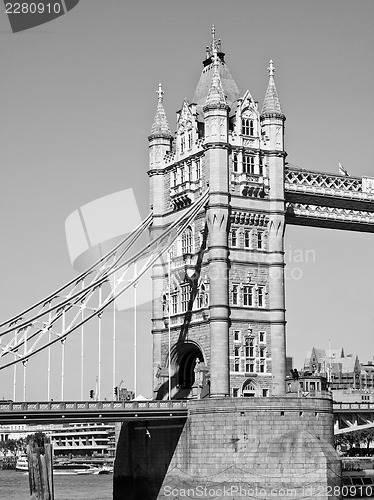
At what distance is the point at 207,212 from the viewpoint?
264ft

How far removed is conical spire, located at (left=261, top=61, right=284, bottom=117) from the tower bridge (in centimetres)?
10

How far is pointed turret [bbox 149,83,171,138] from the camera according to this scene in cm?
A: 8881

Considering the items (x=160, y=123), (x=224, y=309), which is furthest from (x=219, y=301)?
(x=160, y=123)

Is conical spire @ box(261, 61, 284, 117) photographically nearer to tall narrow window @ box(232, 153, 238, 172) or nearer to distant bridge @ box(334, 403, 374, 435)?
tall narrow window @ box(232, 153, 238, 172)

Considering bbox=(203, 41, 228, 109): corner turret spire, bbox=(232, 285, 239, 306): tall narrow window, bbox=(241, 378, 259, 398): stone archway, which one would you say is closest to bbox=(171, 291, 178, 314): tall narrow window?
bbox=(232, 285, 239, 306): tall narrow window

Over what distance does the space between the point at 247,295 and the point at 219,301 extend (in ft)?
9.83

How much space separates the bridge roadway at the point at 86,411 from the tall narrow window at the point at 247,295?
9.86 meters

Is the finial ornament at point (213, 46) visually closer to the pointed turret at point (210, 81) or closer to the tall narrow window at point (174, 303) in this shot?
the pointed turret at point (210, 81)

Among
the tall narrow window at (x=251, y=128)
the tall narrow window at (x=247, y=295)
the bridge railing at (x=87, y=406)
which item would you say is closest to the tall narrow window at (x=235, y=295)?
the tall narrow window at (x=247, y=295)

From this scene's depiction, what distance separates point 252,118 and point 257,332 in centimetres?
1723

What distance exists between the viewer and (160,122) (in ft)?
292

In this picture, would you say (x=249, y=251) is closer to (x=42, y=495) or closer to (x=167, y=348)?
(x=167, y=348)

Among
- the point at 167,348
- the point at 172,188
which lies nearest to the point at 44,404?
the point at 167,348

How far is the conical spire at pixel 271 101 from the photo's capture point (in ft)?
275
